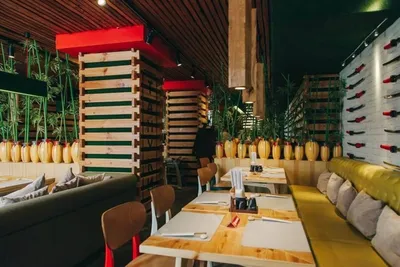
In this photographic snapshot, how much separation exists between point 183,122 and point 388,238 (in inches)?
275

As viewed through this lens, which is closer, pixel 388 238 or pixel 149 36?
pixel 388 238

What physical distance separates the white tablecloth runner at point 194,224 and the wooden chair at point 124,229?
0.27 m

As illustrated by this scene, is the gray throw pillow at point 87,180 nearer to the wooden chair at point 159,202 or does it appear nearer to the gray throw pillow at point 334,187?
the wooden chair at point 159,202

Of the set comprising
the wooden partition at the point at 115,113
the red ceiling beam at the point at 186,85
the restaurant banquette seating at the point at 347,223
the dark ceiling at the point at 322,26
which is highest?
the red ceiling beam at the point at 186,85

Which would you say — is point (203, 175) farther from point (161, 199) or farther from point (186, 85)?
point (186, 85)

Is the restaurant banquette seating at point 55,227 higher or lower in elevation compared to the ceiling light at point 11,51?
lower

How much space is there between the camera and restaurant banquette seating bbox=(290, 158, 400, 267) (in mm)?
2154

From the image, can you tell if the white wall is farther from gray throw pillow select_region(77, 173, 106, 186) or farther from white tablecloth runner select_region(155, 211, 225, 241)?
gray throw pillow select_region(77, 173, 106, 186)

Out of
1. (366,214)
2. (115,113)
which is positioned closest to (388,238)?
(366,214)

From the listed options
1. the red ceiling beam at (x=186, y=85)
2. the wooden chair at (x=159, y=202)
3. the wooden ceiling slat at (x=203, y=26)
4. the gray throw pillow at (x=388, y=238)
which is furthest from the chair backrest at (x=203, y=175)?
the red ceiling beam at (x=186, y=85)

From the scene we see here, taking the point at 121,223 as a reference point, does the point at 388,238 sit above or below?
below

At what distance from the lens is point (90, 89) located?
491 centimetres

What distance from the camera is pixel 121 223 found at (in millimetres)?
1848

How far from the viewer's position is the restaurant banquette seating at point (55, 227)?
2.23 metres
